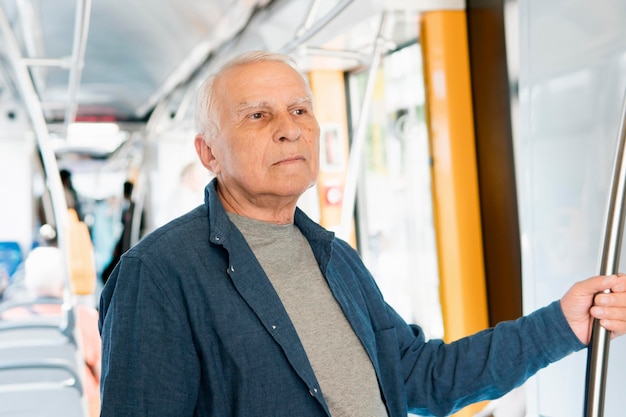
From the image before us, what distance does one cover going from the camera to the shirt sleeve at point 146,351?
1333mm

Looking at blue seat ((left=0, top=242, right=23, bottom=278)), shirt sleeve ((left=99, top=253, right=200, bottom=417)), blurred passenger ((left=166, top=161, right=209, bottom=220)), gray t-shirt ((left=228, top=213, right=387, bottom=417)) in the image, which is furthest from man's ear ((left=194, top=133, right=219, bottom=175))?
blue seat ((left=0, top=242, right=23, bottom=278))

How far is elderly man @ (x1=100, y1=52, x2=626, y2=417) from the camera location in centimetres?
138

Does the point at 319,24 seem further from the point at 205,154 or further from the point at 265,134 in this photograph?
the point at 265,134

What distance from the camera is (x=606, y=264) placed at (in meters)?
1.47

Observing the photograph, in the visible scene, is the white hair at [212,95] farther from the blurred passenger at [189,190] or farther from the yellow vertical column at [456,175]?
the blurred passenger at [189,190]

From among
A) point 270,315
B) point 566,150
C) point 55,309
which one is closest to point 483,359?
point 270,315

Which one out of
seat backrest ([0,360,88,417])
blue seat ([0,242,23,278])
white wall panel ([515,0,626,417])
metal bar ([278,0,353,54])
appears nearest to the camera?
white wall panel ([515,0,626,417])

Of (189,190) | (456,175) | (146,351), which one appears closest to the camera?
(146,351)

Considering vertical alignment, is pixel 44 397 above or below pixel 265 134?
below

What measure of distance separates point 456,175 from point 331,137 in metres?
1.87

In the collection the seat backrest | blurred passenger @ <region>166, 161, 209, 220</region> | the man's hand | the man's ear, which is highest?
blurred passenger @ <region>166, 161, 209, 220</region>

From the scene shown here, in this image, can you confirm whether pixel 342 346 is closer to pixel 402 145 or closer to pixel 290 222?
pixel 290 222

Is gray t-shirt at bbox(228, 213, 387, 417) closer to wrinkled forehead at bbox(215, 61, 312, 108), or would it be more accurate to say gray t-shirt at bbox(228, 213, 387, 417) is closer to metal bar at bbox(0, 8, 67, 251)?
wrinkled forehead at bbox(215, 61, 312, 108)

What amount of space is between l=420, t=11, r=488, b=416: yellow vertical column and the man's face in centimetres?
213
